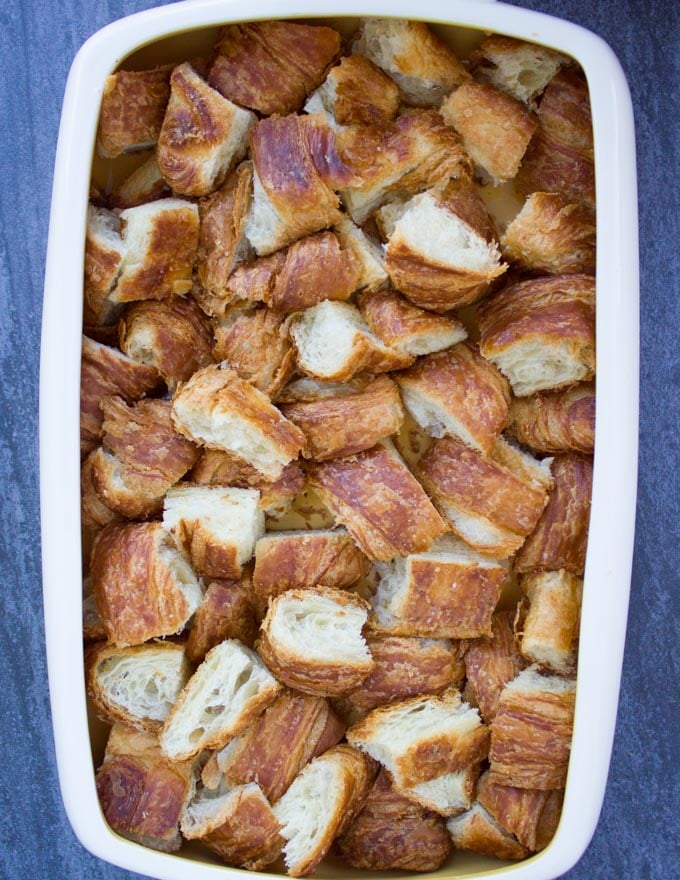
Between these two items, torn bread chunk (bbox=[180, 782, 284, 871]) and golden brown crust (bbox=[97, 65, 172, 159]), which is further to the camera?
torn bread chunk (bbox=[180, 782, 284, 871])

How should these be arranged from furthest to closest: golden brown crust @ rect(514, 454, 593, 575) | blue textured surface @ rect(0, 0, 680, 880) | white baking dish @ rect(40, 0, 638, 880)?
blue textured surface @ rect(0, 0, 680, 880), golden brown crust @ rect(514, 454, 593, 575), white baking dish @ rect(40, 0, 638, 880)

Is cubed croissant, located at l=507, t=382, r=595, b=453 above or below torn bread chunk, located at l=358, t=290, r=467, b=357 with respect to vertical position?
below

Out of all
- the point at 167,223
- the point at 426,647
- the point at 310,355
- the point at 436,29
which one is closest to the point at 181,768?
the point at 426,647

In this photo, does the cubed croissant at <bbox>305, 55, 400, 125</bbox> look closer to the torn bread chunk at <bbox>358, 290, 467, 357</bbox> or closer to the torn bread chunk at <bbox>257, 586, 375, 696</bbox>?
the torn bread chunk at <bbox>358, 290, 467, 357</bbox>


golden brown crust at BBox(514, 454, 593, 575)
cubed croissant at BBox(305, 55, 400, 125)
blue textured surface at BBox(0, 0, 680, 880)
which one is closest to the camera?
cubed croissant at BBox(305, 55, 400, 125)

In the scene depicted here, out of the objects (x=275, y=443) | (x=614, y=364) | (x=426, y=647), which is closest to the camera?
(x=614, y=364)

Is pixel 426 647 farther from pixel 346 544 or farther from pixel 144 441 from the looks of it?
pixel 144 441

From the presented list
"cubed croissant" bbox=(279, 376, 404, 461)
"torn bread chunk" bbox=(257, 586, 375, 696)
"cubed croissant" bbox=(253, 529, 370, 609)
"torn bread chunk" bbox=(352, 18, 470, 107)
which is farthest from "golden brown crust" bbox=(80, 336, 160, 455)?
"torn bread chunk" bbox=(352, 18, 470, 107)

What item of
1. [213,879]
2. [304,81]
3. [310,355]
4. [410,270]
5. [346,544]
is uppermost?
[304,81]
